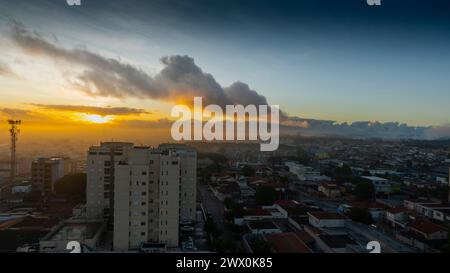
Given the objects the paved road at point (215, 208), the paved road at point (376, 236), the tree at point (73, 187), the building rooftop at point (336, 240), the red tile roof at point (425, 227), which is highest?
the tree at point (73, 187)

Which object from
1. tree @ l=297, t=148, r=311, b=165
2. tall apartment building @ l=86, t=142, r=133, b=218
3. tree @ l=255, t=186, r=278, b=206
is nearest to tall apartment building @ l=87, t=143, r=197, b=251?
tall apartment building @ l=86, t=142, r=133, b=218

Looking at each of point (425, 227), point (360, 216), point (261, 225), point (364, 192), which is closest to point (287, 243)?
point (261, 225)

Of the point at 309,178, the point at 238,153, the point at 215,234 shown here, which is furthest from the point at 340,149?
the point at 215,234

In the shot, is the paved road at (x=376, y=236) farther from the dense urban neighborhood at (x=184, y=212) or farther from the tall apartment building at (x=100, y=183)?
the tall apartment building at (x=100, y=183)

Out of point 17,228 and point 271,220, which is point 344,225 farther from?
point 17,228

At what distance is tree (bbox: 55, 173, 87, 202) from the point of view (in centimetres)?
677

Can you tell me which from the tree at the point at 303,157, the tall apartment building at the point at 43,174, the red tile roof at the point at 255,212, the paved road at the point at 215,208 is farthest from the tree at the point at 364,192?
the tall apartment building at the point at 43,174

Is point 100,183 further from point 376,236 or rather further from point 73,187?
point 376,236

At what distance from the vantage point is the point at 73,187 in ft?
22.3

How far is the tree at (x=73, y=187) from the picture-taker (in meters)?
6.77

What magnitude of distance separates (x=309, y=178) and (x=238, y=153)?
4.40 metres

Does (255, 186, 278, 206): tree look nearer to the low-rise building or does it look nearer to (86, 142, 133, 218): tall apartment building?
the low-rise building

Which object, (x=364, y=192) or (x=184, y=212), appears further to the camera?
(x=364, y=192)

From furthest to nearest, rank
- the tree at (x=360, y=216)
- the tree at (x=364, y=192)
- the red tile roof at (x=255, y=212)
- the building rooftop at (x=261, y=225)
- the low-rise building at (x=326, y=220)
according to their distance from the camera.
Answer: the tree at (x=364, y=192)
the red tile roof at (x=255, y=212)
the tree at (x=360, y=216)
the low-rise building at (x=326, y=220)
the building rooftop at (x=261, y=225)
